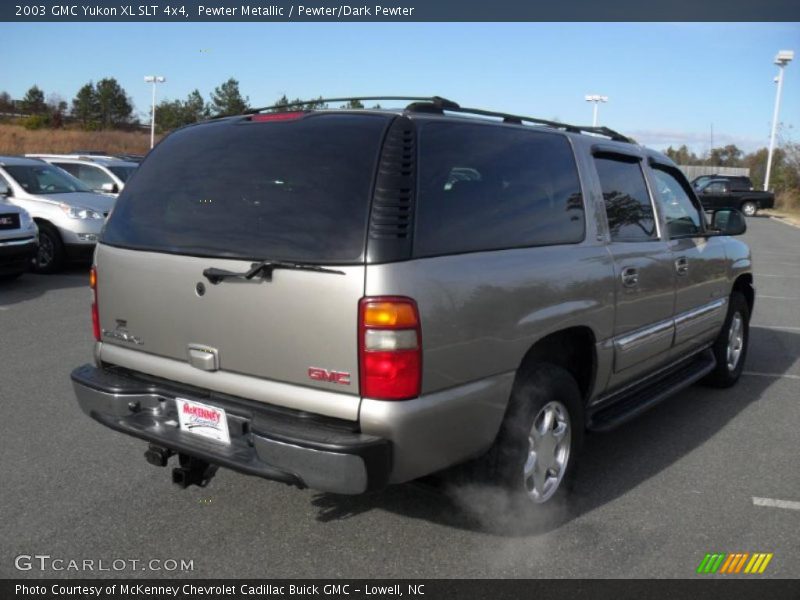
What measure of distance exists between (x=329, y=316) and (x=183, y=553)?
1289 millimetres

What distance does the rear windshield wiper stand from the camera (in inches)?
109

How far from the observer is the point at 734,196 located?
33.9m

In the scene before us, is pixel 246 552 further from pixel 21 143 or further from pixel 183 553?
pixel 21 143

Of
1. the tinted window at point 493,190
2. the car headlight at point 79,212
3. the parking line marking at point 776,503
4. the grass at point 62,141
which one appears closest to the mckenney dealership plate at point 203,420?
the tinted window at point 493,190

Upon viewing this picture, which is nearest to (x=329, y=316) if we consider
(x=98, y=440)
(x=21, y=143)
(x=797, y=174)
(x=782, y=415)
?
(x=98, y=440)

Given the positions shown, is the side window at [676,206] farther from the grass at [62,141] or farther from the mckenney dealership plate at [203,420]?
the grass at [62,141]

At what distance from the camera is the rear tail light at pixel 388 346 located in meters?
2.68

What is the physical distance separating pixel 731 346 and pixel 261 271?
4.51m

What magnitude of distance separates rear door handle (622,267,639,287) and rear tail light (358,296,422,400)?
1.72 metres

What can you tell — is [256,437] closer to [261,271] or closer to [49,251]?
[261,271]

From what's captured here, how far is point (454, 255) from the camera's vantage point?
9.59 ft

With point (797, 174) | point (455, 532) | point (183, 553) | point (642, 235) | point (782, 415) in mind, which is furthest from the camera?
point (797, 174)

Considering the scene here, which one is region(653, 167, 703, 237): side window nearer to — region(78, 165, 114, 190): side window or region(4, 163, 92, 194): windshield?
region(4, 163, 92, 194): windshield
